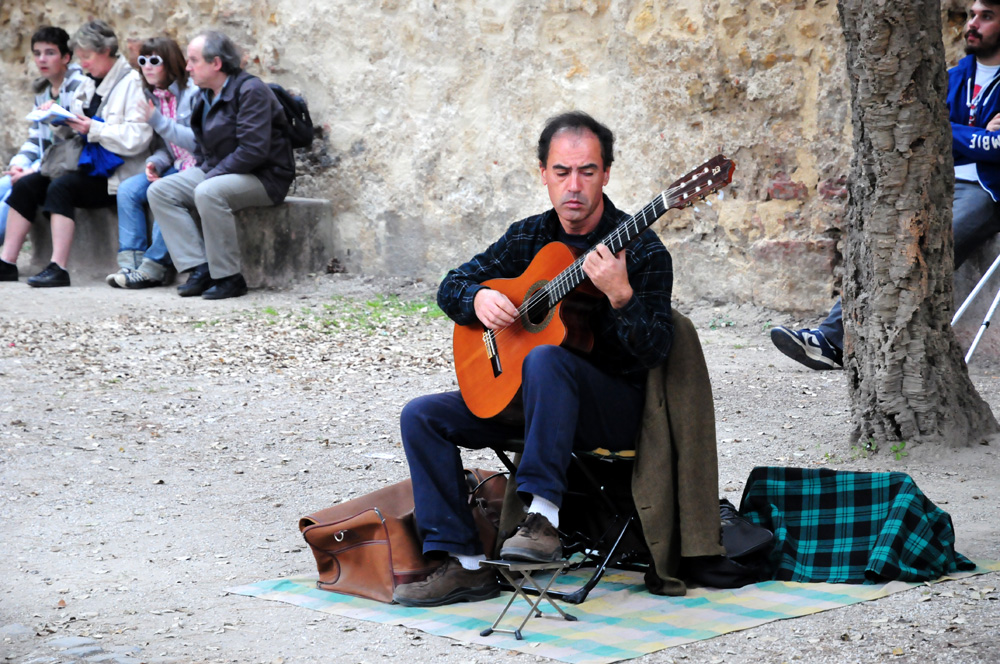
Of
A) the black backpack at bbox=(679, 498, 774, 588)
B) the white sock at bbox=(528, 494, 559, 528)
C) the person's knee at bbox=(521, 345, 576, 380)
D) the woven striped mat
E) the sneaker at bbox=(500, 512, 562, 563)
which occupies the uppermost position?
the person's knee at bbox=(521, 345, 576, 380)

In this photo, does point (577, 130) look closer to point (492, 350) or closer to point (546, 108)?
point (492, 350)

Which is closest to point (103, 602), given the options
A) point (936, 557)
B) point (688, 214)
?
point (936, 557)

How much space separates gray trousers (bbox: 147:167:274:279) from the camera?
27.2 ft

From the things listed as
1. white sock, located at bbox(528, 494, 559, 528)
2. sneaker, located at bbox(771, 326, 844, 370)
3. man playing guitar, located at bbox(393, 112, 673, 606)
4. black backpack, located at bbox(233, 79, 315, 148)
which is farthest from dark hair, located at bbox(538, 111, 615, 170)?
black backpack, located at bbox(233, 79, 315, 148)

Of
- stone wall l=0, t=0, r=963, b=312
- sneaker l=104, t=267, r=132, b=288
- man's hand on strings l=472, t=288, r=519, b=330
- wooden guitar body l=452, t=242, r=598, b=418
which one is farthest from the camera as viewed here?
sneaker l=104, t=267, r=132, b=288

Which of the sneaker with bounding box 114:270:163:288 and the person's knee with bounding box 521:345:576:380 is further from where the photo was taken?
the sneaker with bounding box 114:270:163:288

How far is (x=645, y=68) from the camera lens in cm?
774

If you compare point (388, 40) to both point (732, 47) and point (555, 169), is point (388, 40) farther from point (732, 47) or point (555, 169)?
point (555, 169)

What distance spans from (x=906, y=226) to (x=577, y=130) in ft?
5.43

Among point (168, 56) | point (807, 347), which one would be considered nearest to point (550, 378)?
point (807, 347)

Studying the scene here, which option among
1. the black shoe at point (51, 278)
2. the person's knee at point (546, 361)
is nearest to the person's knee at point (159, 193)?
the black shoe at point (51, 278)

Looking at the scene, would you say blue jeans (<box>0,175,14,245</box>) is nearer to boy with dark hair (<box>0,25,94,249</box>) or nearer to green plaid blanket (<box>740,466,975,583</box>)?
boy with dark hair (<box>0,25,94,249</box>)

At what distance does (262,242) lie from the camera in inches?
349

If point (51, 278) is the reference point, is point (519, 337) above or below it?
below
